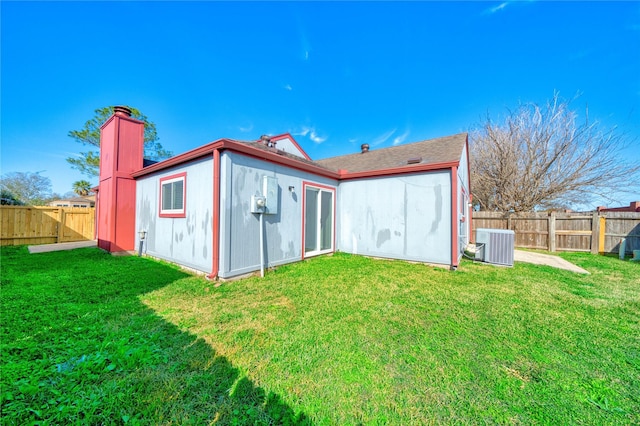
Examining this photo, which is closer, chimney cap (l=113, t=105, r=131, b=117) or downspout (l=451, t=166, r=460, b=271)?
downspout (l=451, t=166, r=460, b=271)

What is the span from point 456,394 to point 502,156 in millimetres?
15278

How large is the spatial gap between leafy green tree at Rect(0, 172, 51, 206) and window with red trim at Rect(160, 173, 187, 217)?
88.8 ft

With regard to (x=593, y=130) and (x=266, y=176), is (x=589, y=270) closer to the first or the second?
(x=266, y=176)

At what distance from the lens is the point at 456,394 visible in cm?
177

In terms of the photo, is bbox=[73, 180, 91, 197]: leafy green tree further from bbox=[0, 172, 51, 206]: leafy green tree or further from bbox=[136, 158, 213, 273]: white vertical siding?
bbox=[136, 158, 213, 273]: white vertical siding

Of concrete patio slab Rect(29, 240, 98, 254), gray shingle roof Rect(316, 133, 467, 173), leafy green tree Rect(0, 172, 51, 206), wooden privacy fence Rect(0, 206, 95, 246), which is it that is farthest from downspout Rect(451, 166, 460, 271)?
leafy green tree Rect(0, 172, 51, 206)

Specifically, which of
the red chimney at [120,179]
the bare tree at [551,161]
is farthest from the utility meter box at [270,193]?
the bare tree at [551,161]

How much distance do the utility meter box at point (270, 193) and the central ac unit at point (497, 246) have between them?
5960mm

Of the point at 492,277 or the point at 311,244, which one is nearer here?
the point at 492,277

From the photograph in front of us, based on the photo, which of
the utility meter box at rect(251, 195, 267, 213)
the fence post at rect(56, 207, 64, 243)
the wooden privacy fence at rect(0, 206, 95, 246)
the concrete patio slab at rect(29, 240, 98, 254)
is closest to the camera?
the utility meter box at rect(251, 195, 267, 213)

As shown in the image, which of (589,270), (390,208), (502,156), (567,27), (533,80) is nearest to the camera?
(589,270)

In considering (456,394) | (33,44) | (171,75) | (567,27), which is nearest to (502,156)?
(567,27)

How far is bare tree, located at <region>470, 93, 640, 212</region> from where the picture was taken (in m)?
11.1

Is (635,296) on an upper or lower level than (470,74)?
lower
